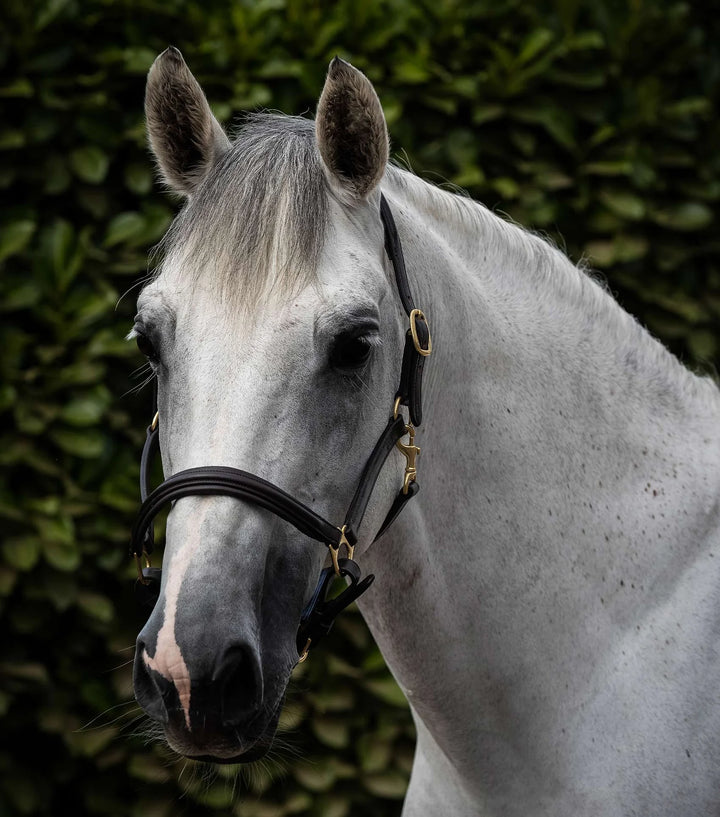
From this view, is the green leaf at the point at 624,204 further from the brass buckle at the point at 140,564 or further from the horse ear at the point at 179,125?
the brass buckle at the point at 140,564

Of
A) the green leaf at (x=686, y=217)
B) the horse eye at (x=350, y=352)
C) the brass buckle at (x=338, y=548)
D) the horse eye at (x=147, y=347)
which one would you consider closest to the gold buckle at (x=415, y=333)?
the horse eye at (x=350, y=352)

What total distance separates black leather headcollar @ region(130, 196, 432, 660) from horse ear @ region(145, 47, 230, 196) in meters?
0.35

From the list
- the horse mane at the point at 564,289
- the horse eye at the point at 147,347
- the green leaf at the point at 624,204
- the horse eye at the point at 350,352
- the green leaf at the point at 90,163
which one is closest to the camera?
the horse eye at the point at 350,352

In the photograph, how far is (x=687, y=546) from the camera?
1.68 metres

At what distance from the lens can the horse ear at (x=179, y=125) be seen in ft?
4.91

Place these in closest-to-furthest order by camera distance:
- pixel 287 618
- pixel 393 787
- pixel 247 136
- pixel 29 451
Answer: pixel 287 618
pixel 247 136
pixel 29 451
pixel 393 787

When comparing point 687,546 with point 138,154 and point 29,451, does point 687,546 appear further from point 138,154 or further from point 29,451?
point 138,154

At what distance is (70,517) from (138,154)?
1.31 metres

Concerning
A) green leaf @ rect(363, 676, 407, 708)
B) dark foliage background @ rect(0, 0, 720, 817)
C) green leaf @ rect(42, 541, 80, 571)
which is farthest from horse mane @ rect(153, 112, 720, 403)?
green leaf @ rect(363, 676, 407, 708)

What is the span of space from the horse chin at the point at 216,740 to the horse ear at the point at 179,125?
952 mm

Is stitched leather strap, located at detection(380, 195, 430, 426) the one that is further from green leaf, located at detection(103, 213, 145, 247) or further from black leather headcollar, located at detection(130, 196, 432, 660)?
green leaf, located at detection(103, 213, 145, 247)

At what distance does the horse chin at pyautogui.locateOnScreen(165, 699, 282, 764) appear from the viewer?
1.17 metres

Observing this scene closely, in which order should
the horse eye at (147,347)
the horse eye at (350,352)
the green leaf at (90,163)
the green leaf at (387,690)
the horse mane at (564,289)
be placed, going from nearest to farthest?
1. the horse eye at (350,352)
2. the horse eye at (147,347)
3. the horse mane at (564,289)
4. the green leaf at (90,163)
5. the green leaf at (387,690)

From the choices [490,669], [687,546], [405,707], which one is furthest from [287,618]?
[405,707]
